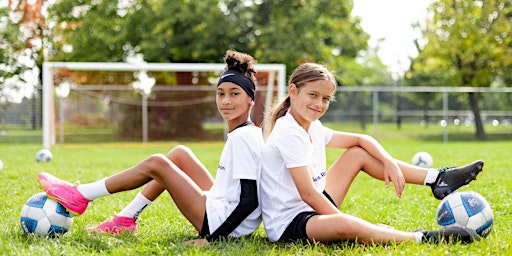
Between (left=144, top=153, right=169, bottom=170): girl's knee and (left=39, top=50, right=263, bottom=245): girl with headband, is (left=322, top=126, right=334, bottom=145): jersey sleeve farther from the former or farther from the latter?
(left=144, top=153, right=169, bottom=170): girl's knee

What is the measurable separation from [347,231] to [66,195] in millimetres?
1904

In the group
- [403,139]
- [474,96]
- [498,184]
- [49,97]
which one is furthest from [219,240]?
[474,96]

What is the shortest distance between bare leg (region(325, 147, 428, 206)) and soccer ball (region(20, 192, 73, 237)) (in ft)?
6.17

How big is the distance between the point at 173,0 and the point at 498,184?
56.4 ft

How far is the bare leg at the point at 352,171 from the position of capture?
418 centimetres

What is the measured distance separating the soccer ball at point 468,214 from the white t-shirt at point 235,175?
1.23 m

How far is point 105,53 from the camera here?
2400 centimetres

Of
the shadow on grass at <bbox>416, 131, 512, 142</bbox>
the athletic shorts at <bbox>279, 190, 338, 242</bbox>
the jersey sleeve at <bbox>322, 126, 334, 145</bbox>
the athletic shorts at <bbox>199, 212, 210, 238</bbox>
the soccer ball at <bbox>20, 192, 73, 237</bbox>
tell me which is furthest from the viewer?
the shadow on grass at <bbox>416, 131, 512, 142</bbox>

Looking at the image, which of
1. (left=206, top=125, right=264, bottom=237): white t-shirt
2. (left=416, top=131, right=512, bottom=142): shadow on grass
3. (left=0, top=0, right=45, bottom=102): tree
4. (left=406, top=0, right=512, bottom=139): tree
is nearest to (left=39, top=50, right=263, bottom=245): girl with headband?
(left=206, top=125, right=264, bottom=237): white t-shirt

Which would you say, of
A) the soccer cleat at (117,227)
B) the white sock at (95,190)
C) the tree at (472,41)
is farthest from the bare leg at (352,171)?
the tree at (472,41)

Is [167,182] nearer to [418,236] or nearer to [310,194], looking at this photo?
[310,194]

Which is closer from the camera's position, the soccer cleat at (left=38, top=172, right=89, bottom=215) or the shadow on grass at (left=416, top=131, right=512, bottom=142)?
the soccer cleat at (left=38, top=172, right=89, bottom=215)

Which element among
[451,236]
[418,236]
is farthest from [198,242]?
[451,236]

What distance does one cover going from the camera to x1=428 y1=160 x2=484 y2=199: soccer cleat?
13.1 feet
